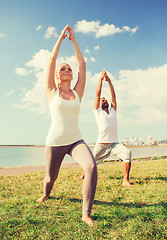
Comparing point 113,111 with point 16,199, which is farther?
point 113,111

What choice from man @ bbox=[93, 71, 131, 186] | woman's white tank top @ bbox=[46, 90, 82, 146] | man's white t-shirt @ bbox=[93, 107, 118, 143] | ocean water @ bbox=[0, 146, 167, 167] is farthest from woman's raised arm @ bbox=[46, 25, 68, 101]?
ocean water @ bbox=[0, 146, 167, 167]

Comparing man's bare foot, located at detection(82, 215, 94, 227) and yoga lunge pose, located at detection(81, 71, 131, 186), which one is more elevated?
yoga lunge pose, located at detection(81, 71, 131, 186)

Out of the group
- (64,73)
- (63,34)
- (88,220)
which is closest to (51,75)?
(64,73)

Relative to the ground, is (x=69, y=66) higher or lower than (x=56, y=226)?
higher

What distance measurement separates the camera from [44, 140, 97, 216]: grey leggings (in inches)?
132

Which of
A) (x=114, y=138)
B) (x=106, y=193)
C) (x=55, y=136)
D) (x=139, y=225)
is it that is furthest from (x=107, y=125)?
(x=139, y=225)

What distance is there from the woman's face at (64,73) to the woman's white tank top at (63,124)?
455mm

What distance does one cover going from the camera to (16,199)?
15.8 feet

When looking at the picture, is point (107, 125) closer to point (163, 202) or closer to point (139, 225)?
point (163, 202)

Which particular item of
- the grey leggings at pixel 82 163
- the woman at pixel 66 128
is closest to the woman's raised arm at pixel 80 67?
the woman at pixel 66 128

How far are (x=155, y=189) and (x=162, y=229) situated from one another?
2608 mm

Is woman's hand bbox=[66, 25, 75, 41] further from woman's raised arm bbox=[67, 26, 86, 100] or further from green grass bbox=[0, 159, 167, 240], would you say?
green grass bbox=[0, 159, 167, 240]

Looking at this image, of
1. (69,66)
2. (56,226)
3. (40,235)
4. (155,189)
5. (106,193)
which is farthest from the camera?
(155,189)

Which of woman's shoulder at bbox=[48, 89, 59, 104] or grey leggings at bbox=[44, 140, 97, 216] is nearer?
grey leggings at bbox=[44, 140, 97, 216]
